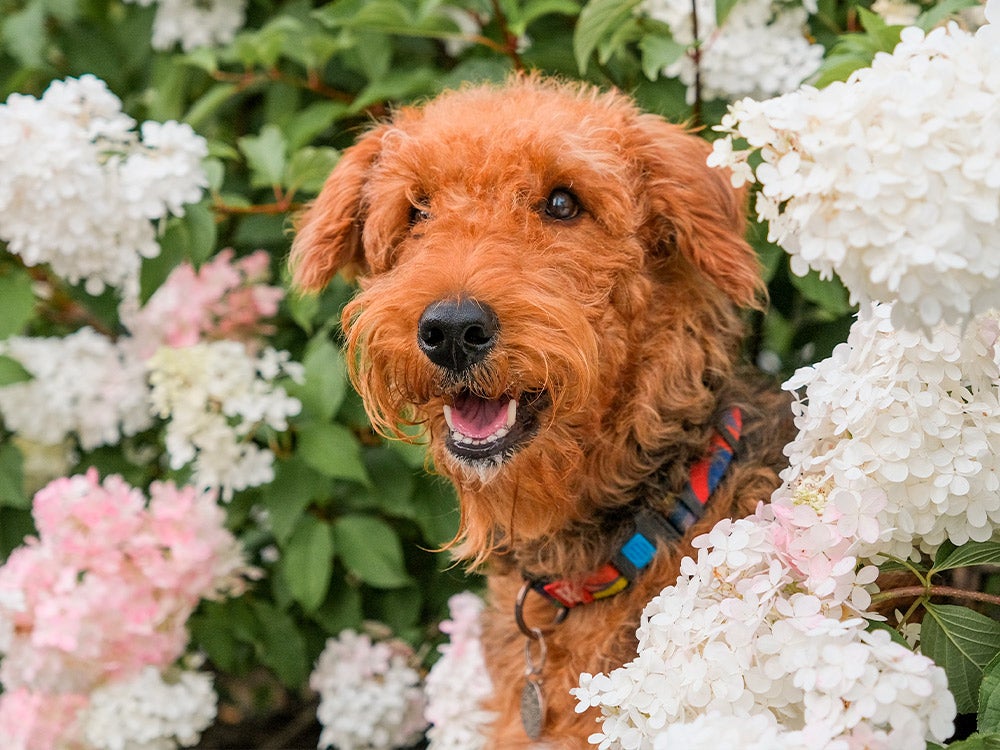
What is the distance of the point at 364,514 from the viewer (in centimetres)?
334

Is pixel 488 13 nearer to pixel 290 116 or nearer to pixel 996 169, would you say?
pixel 290 116

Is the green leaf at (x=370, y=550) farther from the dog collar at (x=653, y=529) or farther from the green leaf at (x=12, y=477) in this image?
the green leaf at (x=12, y=477)

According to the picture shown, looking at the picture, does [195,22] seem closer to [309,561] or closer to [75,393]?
[75,393]

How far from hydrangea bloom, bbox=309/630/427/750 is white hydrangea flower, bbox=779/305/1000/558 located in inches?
75.3

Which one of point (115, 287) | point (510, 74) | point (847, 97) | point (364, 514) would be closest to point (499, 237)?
point (510, 74)

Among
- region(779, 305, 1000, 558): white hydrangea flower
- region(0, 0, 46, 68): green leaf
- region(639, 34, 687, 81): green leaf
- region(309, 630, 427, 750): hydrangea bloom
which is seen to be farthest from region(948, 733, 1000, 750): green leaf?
region(0, 0, 46, 68): green leaf

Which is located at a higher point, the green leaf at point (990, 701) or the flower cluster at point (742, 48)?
the flower cluster at point (742, 48)

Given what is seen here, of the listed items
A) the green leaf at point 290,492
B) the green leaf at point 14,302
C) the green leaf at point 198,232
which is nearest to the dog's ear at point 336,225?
the green leaf at point 198,232

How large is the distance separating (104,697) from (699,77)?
90.4 inches

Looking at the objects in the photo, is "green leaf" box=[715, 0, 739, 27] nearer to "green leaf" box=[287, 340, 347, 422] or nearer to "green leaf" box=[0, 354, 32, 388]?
"green leaf" box=[287, 340, 347, 422]

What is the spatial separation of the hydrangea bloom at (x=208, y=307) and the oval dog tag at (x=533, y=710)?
152 cm

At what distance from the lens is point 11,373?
112 inches

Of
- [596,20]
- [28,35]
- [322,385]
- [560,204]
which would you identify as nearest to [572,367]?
[560,204]

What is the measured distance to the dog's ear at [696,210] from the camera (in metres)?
2.20
